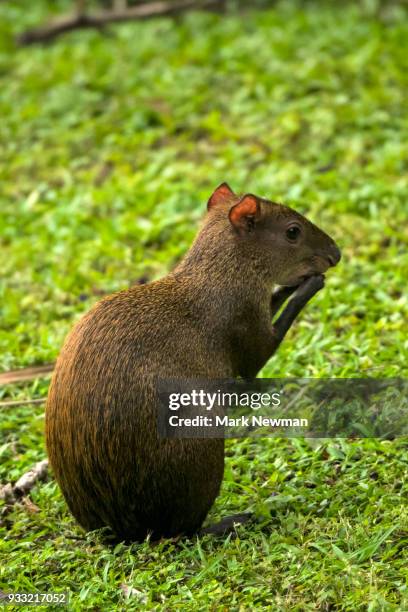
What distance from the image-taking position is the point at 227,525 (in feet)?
15.4

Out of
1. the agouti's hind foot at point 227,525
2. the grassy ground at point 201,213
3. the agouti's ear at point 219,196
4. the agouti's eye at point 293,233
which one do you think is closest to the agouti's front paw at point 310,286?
the agouti's eye at point 293,233

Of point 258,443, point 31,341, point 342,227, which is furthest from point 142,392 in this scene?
point 342,227

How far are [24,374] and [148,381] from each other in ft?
6.43

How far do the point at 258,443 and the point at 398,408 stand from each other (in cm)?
71

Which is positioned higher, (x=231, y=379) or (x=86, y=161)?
(x=86, y=161)

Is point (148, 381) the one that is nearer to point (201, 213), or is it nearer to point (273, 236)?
point (273, 236)

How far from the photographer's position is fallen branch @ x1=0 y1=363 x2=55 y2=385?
6.11m

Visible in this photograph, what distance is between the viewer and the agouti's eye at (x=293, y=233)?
5.23m

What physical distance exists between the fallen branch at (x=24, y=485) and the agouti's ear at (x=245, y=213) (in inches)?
59.3

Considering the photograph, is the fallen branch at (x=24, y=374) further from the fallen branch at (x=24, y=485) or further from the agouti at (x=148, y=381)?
the agouti at (x=148, y=381)

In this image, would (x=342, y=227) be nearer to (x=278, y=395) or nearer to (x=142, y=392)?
(x=278, y=395)

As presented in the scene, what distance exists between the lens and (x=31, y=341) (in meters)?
6.60

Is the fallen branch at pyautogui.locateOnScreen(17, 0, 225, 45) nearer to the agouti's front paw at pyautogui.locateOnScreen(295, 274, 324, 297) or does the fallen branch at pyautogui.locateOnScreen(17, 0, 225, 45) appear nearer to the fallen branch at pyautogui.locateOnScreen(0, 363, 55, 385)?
the fallen branch at pyautogui.locateOnScreen(0, 363, 55, 385)

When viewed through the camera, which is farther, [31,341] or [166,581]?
[31,341]
